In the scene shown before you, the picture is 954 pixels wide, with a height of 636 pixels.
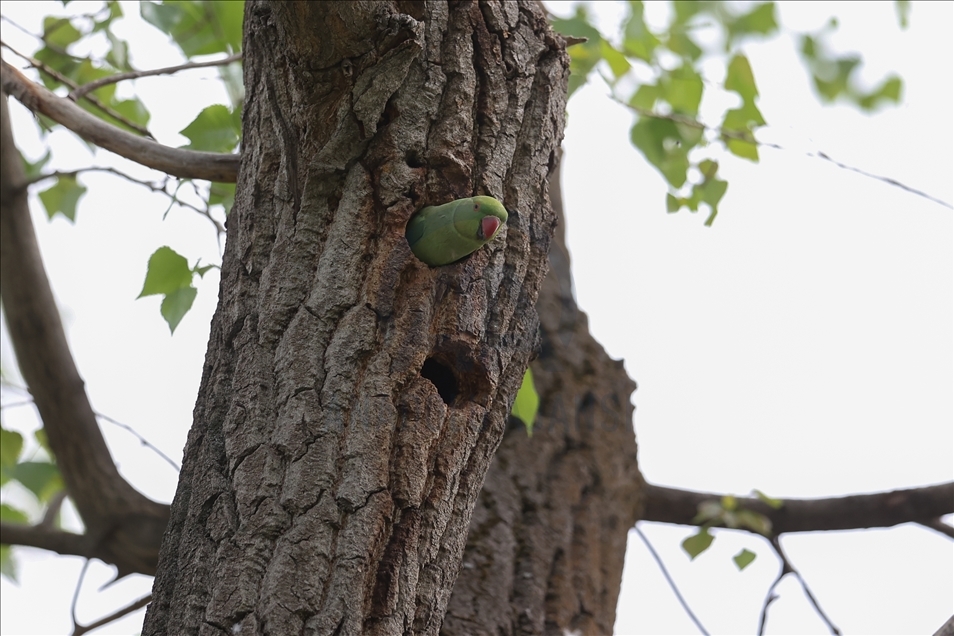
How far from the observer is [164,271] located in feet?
6.90

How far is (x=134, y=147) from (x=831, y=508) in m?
2.75

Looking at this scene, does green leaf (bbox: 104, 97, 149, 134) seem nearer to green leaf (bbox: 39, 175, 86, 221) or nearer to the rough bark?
green leaf (bbox: 39, 175, 86, 221)

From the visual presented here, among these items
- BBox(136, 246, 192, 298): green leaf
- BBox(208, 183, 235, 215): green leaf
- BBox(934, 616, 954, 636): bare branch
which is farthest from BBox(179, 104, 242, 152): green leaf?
BBox(934, 616, 954, 636): bare branch

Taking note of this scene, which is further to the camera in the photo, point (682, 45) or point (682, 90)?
point (682, 45)

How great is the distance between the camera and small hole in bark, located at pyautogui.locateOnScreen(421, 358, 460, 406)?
150 cm

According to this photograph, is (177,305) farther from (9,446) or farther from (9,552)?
(9,552)

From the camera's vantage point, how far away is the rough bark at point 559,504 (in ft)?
8.11

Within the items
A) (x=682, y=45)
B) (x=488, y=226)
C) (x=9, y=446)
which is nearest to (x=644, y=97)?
(x=682, y=45)

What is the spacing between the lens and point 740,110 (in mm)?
2924

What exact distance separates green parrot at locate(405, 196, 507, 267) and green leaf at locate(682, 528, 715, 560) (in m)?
2.03

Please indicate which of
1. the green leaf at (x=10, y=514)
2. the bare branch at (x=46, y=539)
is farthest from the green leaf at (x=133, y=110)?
the green leaf at (x=10, y=514)

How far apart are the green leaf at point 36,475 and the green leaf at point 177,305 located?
4.37 feet

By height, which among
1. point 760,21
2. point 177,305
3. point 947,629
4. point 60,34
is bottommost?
point 947,629

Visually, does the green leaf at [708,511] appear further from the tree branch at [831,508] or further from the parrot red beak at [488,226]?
the parrot red beak at [488,226]
